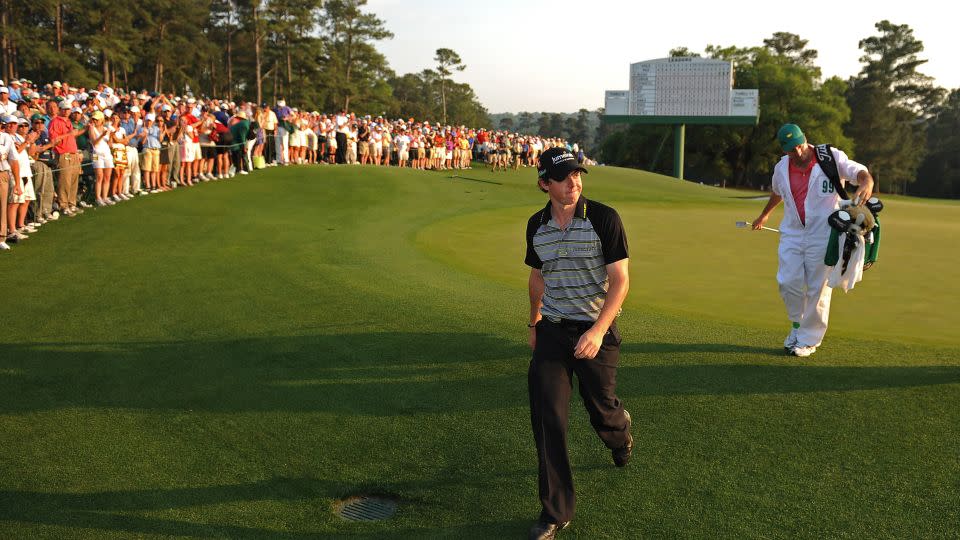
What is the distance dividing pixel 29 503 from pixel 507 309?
214 inches

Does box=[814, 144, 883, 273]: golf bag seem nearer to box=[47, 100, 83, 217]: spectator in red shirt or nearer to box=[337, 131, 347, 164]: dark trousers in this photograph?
box=[47, 100, 83, 217]: spectator in red shirt

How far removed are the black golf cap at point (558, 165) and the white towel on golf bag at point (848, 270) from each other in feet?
13.5

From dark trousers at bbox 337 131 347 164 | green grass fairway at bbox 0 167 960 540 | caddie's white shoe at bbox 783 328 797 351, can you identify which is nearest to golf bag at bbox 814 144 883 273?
caddie's white shoe at bbox 783 328 797 351

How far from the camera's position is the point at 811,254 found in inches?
303

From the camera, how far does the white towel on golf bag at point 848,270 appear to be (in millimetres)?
7418

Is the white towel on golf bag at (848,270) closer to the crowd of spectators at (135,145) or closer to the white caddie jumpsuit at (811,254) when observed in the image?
the white caddie jumpsuit at (811,254)

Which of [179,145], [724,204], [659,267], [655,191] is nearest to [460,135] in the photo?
[655,191]

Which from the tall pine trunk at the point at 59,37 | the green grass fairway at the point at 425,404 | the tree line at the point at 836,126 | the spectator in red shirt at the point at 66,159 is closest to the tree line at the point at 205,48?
the tall pine trunk at the point at 59,37

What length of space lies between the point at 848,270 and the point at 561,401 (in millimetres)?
4279

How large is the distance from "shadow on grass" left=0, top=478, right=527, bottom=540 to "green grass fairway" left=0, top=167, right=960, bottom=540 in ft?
0.05

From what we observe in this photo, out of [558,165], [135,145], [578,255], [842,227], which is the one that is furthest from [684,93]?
[558,165]

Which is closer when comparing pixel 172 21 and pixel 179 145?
pixel 179 145

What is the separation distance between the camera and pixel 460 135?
136ft

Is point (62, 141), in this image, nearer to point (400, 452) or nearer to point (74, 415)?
point (74, 415)
